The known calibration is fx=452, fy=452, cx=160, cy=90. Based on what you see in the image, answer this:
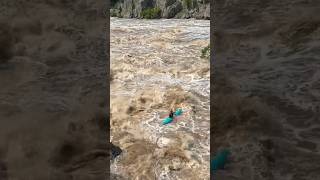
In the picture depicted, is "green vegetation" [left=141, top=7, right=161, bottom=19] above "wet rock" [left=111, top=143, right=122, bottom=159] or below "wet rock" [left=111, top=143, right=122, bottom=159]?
above

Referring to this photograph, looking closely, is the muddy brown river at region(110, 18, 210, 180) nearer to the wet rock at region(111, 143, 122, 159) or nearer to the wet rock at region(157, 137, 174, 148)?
the wet rock at region(157, 137, 174, 148)

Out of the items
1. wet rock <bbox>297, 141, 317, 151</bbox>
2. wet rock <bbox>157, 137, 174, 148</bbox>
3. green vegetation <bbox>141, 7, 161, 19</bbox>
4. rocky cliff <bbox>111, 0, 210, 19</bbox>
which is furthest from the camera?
green vegetation <bbox>141, 7, 161, 19</bbox>

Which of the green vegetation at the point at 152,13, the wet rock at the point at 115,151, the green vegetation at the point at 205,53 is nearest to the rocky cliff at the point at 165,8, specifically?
the green vegetation at the point at 152,13

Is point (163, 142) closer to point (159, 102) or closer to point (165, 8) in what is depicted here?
point (159, 102)

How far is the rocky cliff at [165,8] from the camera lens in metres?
36.8

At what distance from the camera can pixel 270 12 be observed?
3.58 m

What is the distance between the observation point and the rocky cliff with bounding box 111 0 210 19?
3681cm

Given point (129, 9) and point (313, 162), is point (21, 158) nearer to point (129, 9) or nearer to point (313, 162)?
point (313, 162)

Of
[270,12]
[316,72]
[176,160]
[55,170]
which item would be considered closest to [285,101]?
[316,72]

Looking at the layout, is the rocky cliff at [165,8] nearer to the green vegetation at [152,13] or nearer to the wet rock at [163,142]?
the green vegetation at [152,13]

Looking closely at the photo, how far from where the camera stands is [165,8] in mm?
41844

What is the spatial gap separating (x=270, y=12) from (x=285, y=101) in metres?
0.72

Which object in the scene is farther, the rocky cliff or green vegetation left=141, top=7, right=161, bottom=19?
green vegetation left=141, top=7, right=161, bottom=19

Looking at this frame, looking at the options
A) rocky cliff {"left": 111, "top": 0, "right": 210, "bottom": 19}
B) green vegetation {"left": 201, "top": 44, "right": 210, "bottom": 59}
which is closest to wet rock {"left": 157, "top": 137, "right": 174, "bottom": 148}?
green vegetation {"left": 201, "top": 44, "right": 210, "bottom": 59}
